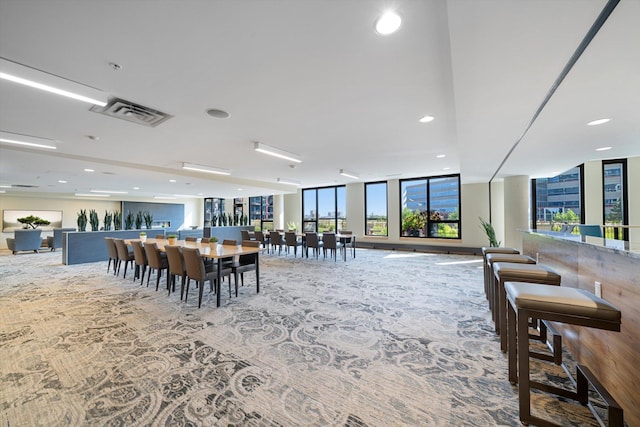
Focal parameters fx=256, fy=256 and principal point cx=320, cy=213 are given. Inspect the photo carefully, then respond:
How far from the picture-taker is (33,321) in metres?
3.23

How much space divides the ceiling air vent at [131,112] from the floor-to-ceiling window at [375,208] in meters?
8.20

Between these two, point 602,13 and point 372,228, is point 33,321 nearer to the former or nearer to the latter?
point 602,13

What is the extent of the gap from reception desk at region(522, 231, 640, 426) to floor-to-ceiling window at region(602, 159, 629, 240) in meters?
5.46

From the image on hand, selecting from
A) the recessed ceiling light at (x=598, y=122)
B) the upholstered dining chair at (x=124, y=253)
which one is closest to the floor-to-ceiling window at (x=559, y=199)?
the recessed ceiling light at (x=598, y=122)

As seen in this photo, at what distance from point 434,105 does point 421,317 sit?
2645mm

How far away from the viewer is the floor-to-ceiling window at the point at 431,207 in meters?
8.91

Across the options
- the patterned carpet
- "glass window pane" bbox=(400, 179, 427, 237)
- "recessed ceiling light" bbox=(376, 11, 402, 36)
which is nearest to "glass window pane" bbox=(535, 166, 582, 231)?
"glass window pane" bbox=(400, 179, 427, 237)

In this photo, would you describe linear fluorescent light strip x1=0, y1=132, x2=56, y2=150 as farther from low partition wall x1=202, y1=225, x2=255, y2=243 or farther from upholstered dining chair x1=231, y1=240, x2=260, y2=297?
low partition wall x1=202, y1=225, x2=255, y2=243

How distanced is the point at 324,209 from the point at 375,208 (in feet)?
8.24

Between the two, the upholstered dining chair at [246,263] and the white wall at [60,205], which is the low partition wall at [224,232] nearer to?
the upholstered dining chair at [246,263]

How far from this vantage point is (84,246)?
7.44 meters

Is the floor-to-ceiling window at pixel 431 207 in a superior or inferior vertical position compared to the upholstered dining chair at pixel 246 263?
superior

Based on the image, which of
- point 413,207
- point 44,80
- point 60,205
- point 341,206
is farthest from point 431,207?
point 60,205

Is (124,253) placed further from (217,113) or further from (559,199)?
(559,199)
